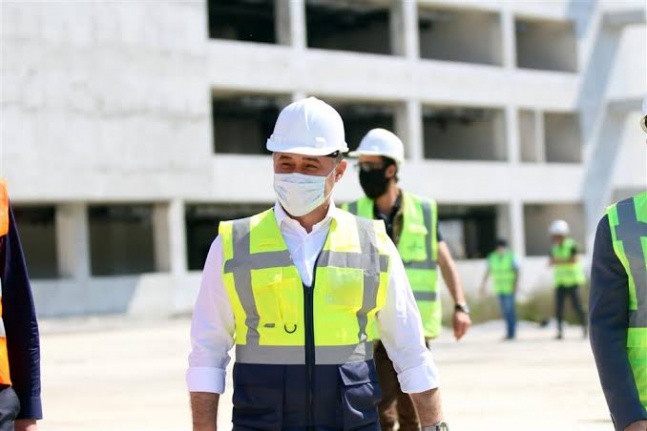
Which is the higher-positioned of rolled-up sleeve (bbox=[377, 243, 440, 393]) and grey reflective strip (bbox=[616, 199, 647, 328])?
grey reflective strip (bbox=[616, 199, 647, 328])

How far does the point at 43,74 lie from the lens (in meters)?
36.4

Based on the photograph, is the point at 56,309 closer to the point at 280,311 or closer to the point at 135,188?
the point at 135,188

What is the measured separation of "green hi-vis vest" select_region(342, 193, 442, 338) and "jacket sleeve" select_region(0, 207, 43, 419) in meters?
3.98

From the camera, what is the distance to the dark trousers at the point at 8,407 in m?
4.27

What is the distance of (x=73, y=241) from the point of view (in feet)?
126

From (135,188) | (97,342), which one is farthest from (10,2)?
(97,342)

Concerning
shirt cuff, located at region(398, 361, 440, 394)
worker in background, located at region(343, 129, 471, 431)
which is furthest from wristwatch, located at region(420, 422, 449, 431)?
worker in background, located at region(343, 129, 471, 431)

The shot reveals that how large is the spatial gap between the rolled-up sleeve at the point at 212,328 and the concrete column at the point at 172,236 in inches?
1405

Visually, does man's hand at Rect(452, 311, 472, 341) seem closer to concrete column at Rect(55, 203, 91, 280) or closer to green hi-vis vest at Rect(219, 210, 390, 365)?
green hi-vis vest at Rect(219, 210, 390, 365)

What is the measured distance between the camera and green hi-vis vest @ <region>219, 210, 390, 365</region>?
4.37m

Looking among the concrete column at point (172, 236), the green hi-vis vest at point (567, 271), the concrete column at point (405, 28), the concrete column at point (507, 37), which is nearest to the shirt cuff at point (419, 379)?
the green hi-vis vest at point (567, 271)

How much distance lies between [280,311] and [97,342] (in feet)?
74.6

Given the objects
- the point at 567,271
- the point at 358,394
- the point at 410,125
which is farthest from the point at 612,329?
the point at 410,125

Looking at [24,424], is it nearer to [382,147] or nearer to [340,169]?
[340,169]
